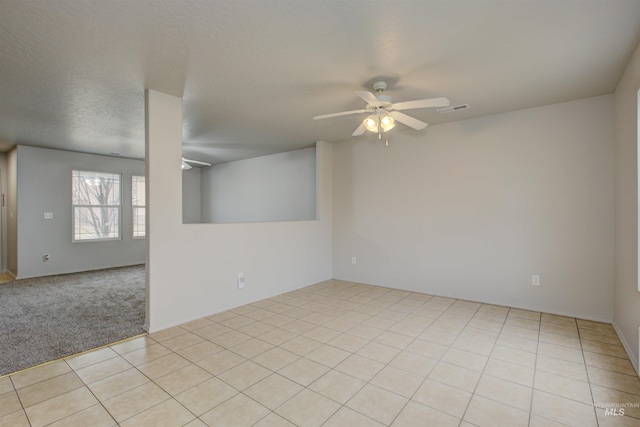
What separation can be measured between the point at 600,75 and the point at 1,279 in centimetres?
897

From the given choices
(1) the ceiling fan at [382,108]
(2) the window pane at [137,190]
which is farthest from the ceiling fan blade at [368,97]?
(2) the window pane at [137,190]

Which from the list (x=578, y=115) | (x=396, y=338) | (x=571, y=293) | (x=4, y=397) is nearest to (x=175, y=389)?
(x=4, y=397)

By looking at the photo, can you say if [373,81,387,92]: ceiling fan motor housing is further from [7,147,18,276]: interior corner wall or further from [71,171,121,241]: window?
[7,147,18,276]: interior corner wall

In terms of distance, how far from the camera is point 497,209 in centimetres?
391

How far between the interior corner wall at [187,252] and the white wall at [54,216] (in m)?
4.23

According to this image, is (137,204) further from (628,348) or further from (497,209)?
(628,348)

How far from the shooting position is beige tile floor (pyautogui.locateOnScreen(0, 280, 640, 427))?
1853mm

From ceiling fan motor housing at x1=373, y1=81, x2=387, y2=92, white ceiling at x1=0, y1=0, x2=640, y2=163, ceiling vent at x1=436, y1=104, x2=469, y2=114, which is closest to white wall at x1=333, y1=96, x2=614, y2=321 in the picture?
white ceiling at x1=0, y1=0, x2=640, y2=163

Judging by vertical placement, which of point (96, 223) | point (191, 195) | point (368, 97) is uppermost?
point (368, 97)

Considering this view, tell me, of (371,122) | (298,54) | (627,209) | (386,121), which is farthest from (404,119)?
(627,209)

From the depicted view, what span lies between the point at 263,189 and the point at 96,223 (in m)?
3.49

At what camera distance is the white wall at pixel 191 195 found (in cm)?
815

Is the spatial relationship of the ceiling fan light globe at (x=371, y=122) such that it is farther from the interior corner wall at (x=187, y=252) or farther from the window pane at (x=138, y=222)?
the window pane at (x=138, y=222)

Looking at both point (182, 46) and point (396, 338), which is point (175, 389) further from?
point (182, 46)
